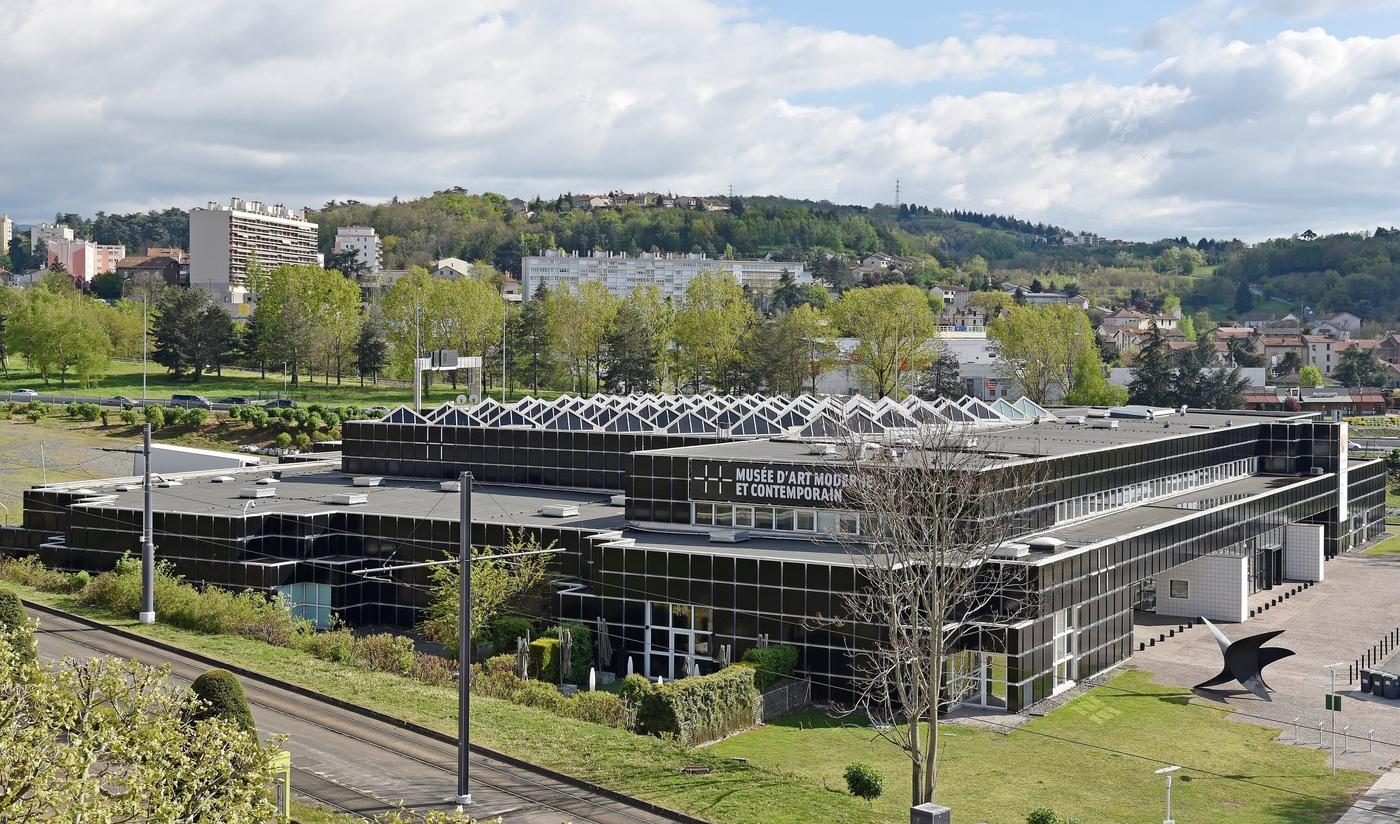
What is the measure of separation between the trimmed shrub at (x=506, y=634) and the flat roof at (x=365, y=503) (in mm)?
6840

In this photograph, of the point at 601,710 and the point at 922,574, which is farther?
the point at 601,710

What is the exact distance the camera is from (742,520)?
52.3 metres

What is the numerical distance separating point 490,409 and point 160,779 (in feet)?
181


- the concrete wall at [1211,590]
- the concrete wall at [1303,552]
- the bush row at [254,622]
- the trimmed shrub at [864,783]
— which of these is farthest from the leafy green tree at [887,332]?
the trimmed shrub at [864,783]

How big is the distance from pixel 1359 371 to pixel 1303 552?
4335 inches

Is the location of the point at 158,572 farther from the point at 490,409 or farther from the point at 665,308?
the point at 665,308

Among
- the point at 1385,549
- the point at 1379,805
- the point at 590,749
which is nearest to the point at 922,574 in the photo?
the point at 590,749

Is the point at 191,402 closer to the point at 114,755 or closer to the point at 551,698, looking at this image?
the point at 551,698

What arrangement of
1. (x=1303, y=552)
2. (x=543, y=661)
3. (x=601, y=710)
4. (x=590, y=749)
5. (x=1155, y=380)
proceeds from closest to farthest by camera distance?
(x=590, y=749), (x=601, y=710), (x=543, y=661), (x=1303, y=552), (x=1155, y=380)

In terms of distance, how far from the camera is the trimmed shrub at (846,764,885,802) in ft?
108

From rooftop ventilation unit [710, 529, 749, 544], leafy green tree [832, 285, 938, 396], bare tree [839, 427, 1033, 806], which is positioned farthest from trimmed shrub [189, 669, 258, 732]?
leafy green tree [832, 285, 938, 396]

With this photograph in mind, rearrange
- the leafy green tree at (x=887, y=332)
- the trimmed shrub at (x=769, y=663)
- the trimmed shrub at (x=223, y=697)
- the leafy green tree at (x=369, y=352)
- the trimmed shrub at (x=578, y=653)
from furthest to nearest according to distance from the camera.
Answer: the leafy green tree at (x=369, y=352), the leafy green tree at (x=887, y=332), the trimmed shrub at (x=578, y=653), the trimmed shrub at (x=769, y=663), the trimmed shrub at (x=223, y=697)

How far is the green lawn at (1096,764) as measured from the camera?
34062 mm

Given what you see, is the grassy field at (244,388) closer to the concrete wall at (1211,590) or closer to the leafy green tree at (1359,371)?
the concrete wall at (1211,590)
